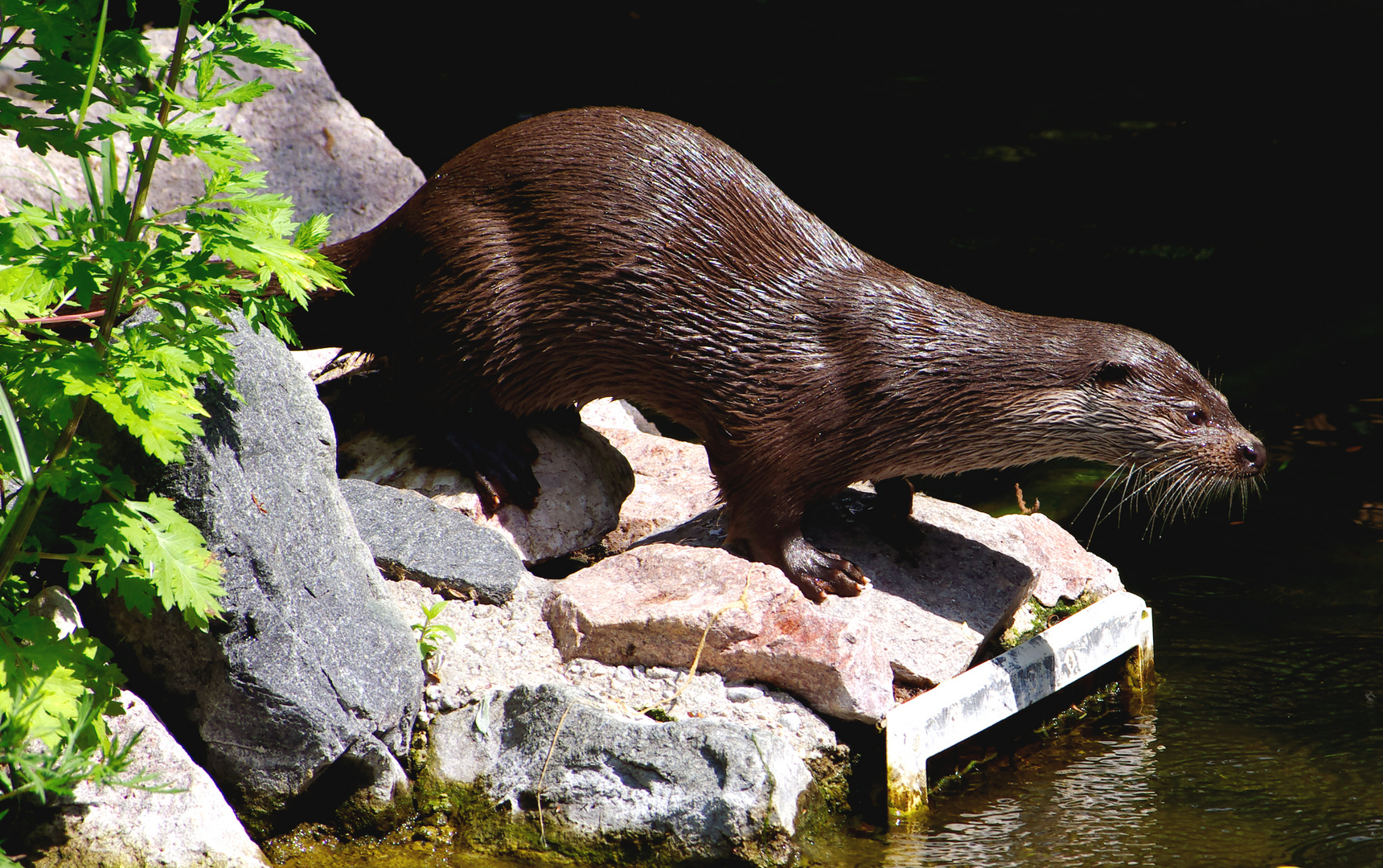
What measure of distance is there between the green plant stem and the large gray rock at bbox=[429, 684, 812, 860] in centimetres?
98

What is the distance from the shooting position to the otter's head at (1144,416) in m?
3.38

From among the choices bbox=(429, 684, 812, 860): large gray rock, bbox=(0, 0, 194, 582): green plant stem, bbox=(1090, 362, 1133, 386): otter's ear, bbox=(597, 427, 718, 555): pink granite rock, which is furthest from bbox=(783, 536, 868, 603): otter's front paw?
bbox=(0, 0, 194, 582): green plant stem

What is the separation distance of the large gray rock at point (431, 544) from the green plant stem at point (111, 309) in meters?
1.05

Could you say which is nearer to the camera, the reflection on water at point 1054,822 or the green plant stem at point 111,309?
the green plant stem at point 111,309

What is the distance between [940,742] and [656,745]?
2.45ft

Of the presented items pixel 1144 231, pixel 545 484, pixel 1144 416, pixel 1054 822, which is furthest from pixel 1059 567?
pixel 1144 231

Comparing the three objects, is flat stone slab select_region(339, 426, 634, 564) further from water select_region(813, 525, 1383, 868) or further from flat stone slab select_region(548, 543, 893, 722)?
water select_region(813, 525, 1383, 868)

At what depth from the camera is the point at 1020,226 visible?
6961 millimetres

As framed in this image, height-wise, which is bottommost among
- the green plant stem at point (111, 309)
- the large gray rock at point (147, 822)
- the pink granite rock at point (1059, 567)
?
the pink granite rock at point (1059, 567)

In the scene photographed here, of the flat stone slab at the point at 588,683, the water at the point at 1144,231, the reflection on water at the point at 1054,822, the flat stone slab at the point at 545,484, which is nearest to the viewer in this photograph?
the reflection on water at the point at 1054,822

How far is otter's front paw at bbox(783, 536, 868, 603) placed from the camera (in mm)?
3395

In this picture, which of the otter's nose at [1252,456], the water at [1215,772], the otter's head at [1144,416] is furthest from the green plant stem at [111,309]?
the otter's nose at [1252,456]

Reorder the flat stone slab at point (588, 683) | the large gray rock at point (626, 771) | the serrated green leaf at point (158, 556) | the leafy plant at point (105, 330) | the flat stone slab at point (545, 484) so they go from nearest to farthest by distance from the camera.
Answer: the leafy plant at point (105, 330) < the serrated green leaf at point (158, 556) < the large gray rock at point (626, 771) < the flat stone slab at point (588, 683) < the flat stone slab at point (545, 484)

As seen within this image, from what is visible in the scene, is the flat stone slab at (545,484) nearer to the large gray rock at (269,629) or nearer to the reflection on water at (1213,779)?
the large gray rock at (269,629)
